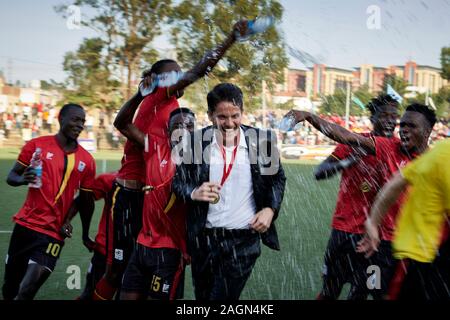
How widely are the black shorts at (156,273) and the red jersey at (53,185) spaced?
0.94 m

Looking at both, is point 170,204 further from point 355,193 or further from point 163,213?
point 355,193

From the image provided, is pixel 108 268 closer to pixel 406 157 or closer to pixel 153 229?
pixel 153 229

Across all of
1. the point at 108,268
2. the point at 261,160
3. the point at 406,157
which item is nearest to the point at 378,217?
the point at 261,160

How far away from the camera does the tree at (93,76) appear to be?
3191 centimetres

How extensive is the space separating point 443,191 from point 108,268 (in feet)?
9.40

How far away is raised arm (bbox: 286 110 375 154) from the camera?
4.07m

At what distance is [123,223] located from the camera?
4.84 m

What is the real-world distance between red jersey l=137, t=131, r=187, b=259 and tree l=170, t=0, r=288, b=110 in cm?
511

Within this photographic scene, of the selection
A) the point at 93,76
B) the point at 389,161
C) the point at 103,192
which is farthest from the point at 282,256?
the point at 93,76

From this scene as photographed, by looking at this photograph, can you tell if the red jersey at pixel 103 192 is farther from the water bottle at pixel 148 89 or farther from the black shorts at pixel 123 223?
the water bottle at pixel 148 89

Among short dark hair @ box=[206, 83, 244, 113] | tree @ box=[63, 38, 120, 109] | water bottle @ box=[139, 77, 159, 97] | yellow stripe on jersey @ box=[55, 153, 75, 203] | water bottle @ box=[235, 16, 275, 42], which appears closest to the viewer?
water bottle @ box=[235, 16, 275, 42]

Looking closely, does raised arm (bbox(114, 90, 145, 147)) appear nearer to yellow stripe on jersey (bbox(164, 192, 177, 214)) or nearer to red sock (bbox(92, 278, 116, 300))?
yellow stripe on jersey (bbox(164, 192, 177, 214))

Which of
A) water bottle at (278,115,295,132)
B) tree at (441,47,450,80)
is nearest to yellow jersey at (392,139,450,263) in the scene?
water bottle at (278,115,295,132)

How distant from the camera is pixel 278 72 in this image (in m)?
23.6
